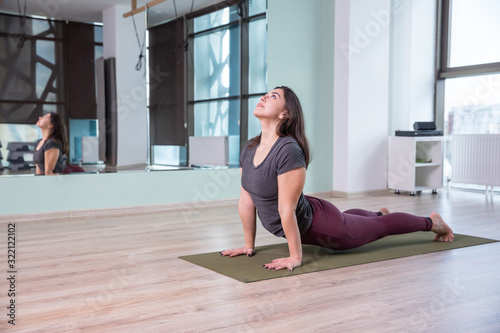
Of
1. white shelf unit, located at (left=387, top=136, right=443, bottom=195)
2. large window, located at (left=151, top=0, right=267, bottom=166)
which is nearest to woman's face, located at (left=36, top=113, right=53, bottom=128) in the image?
large window, located at (left=151, top=0, right=267, bottom=166)

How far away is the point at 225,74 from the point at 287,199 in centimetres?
272

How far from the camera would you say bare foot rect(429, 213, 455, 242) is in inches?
119

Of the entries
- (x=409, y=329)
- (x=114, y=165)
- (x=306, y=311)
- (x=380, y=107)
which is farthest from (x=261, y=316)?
(x=380, y=107)

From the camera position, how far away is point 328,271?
248 cm

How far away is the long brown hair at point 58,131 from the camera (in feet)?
13.1

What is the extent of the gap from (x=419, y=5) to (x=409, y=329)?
5.27 meters

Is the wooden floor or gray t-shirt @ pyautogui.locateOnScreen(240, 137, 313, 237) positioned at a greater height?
gray t-shirt @ pyautogui.locateOnScreen(240, 137, 313, 237)

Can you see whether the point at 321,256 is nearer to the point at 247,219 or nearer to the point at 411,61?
the point at 247,219

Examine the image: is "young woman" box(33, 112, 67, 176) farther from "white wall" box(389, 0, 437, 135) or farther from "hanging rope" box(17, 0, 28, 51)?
"white wall" box(389, 0, 437, 135)

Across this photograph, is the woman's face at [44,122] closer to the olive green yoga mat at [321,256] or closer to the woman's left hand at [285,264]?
the olive green yoga mat at [321,256]

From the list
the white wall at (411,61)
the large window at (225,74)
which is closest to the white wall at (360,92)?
the white wall at (411,61)

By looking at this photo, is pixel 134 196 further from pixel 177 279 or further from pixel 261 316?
pixel 261 316

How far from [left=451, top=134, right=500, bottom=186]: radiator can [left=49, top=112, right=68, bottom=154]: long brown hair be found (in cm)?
418

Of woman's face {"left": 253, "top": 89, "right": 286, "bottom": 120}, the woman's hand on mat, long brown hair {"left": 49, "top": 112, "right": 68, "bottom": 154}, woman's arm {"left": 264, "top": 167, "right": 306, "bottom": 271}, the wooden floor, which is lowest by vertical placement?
the wooden floor
